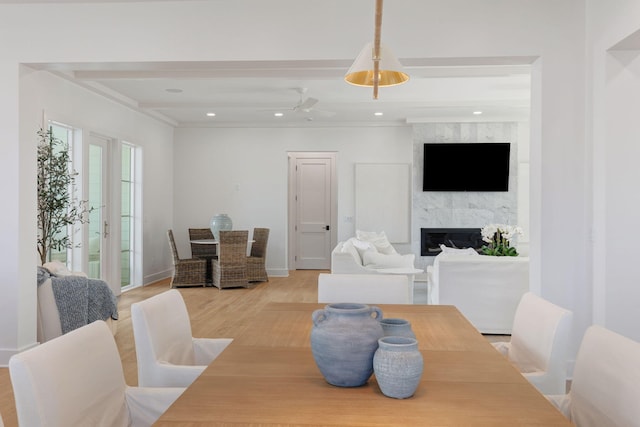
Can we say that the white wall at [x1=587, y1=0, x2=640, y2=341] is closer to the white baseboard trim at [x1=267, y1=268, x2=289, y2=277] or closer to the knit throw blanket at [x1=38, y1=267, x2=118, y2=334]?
the knit throw blanket at [x1=38, y1=267, x2=118, y2=334]

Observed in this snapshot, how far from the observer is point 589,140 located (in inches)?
147

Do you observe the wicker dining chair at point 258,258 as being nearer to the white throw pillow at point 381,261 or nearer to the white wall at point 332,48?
the white throw pillow at point 381,261

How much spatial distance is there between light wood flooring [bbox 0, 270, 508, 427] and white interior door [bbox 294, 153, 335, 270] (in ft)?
2.23

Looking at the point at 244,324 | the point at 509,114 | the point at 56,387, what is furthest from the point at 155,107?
the point at 56,387

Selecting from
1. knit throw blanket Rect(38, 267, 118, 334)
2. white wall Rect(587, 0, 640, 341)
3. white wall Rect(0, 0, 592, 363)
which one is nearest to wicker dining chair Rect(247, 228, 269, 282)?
knit throw blanket Rect(38, 267, 118, 334)

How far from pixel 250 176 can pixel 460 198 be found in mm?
3646

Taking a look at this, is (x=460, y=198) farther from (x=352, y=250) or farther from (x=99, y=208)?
(x=99, y=208)

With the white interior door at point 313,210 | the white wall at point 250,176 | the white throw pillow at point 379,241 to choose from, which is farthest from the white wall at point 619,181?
the white interior door at point 313,210

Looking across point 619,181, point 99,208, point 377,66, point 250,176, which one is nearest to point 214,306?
point 99,208

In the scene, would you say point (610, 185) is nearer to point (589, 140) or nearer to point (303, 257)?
point (589, 140)

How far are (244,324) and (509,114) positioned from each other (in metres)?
5.52

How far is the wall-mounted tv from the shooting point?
8.84 m

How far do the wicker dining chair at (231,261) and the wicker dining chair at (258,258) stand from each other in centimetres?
40

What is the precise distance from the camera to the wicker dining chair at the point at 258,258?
8.57 metres
